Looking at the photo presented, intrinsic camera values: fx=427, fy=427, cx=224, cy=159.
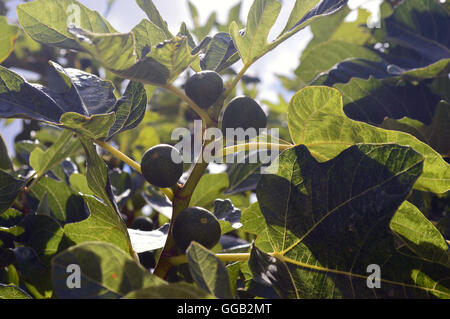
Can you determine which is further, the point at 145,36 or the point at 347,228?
the point at 145,36

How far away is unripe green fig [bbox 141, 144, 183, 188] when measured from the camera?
30.5 inches

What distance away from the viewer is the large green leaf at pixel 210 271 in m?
0.56

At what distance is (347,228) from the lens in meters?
0.69

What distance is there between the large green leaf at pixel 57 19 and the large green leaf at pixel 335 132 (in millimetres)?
406

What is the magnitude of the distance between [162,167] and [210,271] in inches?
10.4

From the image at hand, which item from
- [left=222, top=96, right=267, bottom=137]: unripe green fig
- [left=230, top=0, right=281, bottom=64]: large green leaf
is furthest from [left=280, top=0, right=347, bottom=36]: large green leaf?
[left=222, top=96, right=267, bottom=137]: unripe green fig

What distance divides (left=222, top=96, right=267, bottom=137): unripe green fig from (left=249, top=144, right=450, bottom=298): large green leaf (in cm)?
11

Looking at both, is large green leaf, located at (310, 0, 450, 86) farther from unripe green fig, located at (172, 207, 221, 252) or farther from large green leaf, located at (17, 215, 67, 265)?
large green leaf, located at (17, 215, 67, 265)

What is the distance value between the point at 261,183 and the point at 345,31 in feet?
4.99

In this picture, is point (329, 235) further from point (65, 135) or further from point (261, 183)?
point (65, 135)

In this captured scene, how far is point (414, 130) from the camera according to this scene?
3.61 feet

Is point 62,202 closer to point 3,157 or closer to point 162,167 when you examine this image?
point 3,157

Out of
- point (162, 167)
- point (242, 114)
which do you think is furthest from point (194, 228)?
point (242, 114)
